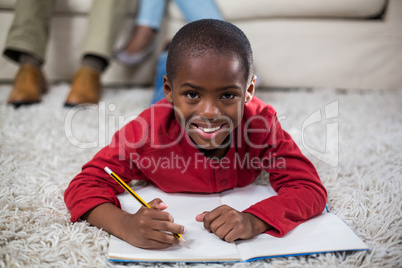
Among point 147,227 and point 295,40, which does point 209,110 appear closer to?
point 147,227

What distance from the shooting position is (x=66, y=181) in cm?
91

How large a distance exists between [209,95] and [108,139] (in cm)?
59

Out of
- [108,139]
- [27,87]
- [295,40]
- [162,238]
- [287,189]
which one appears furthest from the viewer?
[295,40]

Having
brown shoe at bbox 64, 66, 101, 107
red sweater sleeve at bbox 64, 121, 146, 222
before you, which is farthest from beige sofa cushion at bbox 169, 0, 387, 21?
red sweater sleeve at bbox 64, 121, 146, 222

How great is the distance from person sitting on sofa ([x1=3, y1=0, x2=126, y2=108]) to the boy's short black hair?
83 centimetres

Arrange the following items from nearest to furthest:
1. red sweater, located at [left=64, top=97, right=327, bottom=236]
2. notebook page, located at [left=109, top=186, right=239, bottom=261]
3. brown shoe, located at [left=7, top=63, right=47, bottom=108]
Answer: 1. notebook page, located at [left=109, top=186, right=239, bottom=261]
2. red sweater, located at [left=64, top=97, right=327, bottom=236]
3. brown shoe, located at [left=7, top=63, right=47, bottom=108]

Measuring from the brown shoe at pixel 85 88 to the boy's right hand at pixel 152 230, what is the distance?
91 cm

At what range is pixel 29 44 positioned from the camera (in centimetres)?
150

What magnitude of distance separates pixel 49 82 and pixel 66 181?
0.98 metres

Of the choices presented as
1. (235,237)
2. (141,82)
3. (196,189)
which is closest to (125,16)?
(141,82)

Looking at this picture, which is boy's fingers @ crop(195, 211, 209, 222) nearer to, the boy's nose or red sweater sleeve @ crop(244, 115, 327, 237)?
red sweater sleeve @ crop(244, 115, 327, 237)

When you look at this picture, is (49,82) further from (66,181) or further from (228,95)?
(228,95)

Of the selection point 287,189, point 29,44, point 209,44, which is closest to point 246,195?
point 287,189

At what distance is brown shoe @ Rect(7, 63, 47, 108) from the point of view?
142cm
